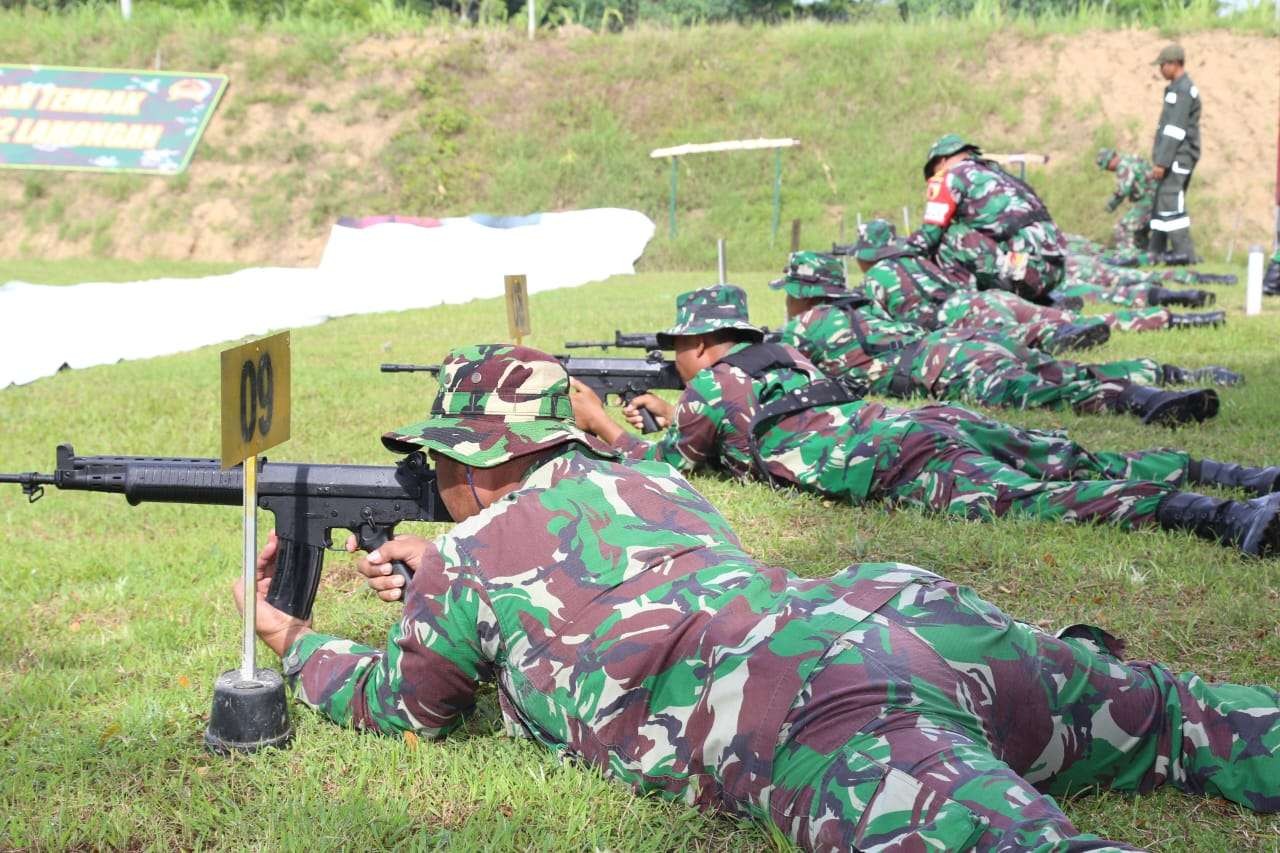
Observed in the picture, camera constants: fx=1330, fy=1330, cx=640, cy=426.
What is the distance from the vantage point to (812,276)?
8297 mm

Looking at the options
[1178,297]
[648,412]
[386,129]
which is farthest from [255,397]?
[386,129]

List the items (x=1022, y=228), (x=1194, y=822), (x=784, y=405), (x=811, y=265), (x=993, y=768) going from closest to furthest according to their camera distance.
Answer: (x=993, y=768) → (x=1194, y=822) → (x=784, y=405) → (x=811, y=265) → (x=1022, y=228)

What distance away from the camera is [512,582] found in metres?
3.04

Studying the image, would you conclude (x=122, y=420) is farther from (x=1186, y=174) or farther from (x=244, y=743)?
(x=1186, y=174)

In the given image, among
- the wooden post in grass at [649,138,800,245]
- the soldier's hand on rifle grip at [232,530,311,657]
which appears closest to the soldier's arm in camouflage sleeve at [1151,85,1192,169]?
the wooden post in grass at [649,138,800,245]

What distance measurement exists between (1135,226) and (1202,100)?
681cm

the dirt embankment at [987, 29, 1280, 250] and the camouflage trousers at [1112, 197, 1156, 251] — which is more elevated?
the dirt embankment at [987, 29, 1280, 250]

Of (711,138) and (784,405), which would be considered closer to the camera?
(784,405)

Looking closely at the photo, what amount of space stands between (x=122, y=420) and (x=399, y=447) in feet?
18.5

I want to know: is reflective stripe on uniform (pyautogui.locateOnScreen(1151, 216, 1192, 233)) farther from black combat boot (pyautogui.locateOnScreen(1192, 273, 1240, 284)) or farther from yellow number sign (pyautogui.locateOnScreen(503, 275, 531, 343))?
yellow number sign (pyautogui.locateOnScreen(503, 275, 531, 343))

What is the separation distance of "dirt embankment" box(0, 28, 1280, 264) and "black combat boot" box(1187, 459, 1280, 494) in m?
17.8

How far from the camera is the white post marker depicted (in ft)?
39.7

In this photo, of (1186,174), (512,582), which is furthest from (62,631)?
(1186,174)

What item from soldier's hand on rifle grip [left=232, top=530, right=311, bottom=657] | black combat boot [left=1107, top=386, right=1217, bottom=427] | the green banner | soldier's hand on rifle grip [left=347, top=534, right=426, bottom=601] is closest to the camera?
soldier's hand on rifle grip [left=347, top=534, right=426, bottom=601]
